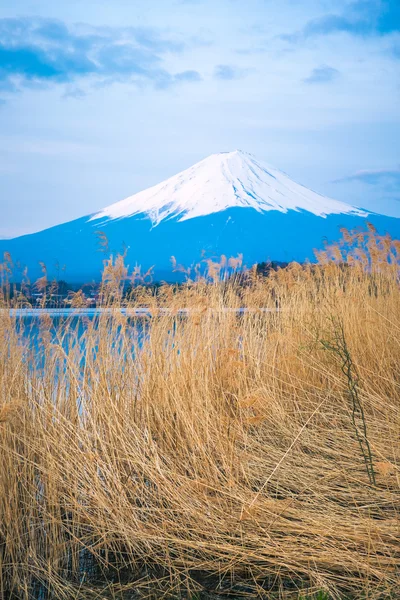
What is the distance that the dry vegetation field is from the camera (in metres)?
2.03

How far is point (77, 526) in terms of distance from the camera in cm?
227

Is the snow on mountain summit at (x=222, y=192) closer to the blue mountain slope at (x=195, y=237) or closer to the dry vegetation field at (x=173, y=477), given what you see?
the blue mountain slope at (x=195, y=237)

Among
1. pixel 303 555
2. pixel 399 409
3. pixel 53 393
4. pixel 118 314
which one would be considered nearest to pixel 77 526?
pixel 53 393

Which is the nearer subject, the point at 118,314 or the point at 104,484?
the point at 104,484

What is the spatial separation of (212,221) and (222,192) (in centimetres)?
473

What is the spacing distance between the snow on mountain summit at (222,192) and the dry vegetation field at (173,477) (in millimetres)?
56446

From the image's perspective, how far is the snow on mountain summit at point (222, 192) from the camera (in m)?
62.4

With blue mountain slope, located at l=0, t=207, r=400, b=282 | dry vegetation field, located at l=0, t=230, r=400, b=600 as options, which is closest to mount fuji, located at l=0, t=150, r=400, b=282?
blue mountain slope, located at l=0, t=207, r=400, b=282

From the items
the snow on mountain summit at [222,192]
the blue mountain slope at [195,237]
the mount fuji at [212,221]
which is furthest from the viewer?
the snow on mountain summit at [222,192]

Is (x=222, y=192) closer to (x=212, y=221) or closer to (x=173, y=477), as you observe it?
(x=212, y=221)

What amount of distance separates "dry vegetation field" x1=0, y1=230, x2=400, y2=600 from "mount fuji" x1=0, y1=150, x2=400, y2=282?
53887mm

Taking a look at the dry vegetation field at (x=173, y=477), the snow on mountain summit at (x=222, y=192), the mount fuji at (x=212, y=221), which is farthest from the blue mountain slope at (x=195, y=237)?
the dry vegetation field at (x=173, y=477)

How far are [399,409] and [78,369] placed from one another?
1741 millimetres

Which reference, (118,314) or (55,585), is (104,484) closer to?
(55,585)
